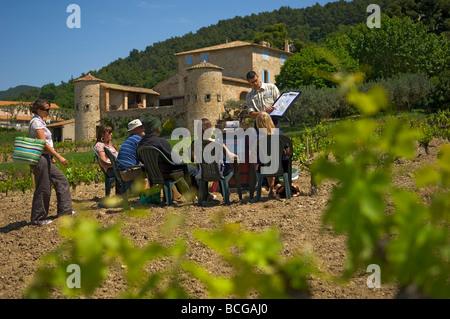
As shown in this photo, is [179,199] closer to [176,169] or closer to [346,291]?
[176,169]

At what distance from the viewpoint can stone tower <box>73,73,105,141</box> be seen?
166 ft

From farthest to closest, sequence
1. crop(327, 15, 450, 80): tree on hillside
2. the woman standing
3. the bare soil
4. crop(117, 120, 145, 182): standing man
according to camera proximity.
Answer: crop(327, 15, 450, 80): tree on hillside → crop(117, 120, 145, 182): standing man → the woman standing → the bare soil

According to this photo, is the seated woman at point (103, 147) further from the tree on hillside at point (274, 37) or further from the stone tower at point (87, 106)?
the tree on hillside at point (274, 37)

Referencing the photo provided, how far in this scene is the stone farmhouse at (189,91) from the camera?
45.6m

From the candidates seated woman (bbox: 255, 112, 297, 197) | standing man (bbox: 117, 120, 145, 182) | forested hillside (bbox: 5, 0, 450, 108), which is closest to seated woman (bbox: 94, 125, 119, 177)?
standing man (bbox: 117, 120, 145, 182)

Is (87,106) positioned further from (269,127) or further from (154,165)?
(269,127)

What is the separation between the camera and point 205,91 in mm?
45312

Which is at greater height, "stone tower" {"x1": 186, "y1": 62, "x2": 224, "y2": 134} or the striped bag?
"stone tower" {"x1": 186, "y1": 62, "x2": 224, "y2": 134}

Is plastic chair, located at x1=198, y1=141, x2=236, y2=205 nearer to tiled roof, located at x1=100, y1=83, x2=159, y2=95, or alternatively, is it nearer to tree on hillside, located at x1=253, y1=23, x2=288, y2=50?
tiled roof, located at x1=100, y1=83, x2=159, y2=95

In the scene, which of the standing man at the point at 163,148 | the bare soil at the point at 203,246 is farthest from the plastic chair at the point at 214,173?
the standing man at the point at 163,148

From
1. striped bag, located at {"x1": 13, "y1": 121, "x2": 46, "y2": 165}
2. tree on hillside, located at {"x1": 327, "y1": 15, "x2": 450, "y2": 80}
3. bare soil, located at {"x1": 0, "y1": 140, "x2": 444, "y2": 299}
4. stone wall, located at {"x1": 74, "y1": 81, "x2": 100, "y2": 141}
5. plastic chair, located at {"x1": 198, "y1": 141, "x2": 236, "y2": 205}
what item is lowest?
bare soil, located at {"x1": 0, "y1": 140, "x2": 444, "y2": 299}

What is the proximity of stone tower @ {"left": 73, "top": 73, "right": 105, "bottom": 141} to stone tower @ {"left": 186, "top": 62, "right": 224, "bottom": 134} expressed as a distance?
11.6m

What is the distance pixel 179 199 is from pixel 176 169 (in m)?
0.76
